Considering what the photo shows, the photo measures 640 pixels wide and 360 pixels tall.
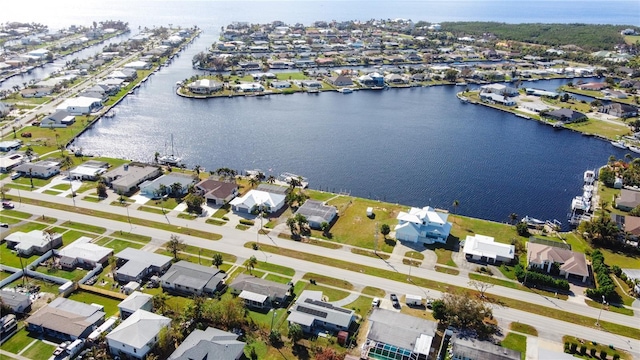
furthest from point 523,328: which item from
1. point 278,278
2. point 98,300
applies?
point 98,300

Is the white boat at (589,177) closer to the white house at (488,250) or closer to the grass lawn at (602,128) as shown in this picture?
the grass lawn at (602,128)

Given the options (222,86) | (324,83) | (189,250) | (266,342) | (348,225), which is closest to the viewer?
(266,342)

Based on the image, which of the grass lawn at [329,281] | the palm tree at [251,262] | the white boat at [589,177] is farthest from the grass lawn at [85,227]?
the white boat at [589,177]

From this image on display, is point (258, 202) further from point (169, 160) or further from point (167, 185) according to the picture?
point (169, 160)

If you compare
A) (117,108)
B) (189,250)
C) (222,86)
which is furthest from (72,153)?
(222,86)

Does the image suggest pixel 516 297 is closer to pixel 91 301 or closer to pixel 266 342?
pixel 266 342
